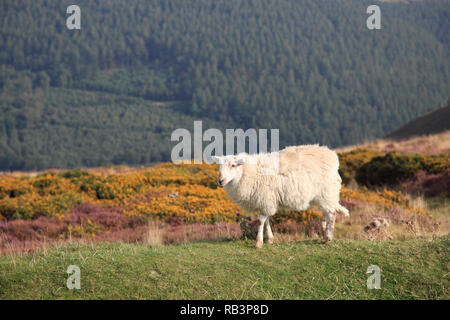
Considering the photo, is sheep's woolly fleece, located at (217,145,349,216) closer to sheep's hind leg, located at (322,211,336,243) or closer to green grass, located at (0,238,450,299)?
sheep's hind leg, located at (322,211,336,243)

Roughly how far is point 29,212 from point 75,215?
154 centimetres

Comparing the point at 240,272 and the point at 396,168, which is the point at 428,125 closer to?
the point at 396,168

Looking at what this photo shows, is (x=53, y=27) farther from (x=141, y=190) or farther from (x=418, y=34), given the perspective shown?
(x=141, y=190)

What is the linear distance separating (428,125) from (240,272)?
3690cm

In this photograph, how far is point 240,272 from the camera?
23.8 ft

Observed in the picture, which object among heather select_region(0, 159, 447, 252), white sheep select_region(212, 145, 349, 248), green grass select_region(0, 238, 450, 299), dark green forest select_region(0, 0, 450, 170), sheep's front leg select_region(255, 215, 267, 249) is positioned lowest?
heather select_region(0, 159, 447, 252)

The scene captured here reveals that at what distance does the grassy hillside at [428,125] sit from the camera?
36.9 meters

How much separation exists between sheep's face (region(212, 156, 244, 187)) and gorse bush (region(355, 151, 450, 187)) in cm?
1145

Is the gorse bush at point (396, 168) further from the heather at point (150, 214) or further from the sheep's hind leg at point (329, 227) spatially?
the sheep's hind leg at point (329, 227)

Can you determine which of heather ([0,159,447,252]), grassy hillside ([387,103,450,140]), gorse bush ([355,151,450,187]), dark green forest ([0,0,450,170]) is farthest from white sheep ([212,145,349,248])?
dark green forest ([0,0,450,170])

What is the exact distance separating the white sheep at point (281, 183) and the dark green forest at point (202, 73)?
2992 inches

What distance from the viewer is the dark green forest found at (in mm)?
89562

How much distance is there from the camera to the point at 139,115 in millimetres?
96812

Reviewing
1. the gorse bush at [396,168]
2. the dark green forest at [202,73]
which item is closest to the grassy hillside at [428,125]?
the gorse bush at [396,168]
